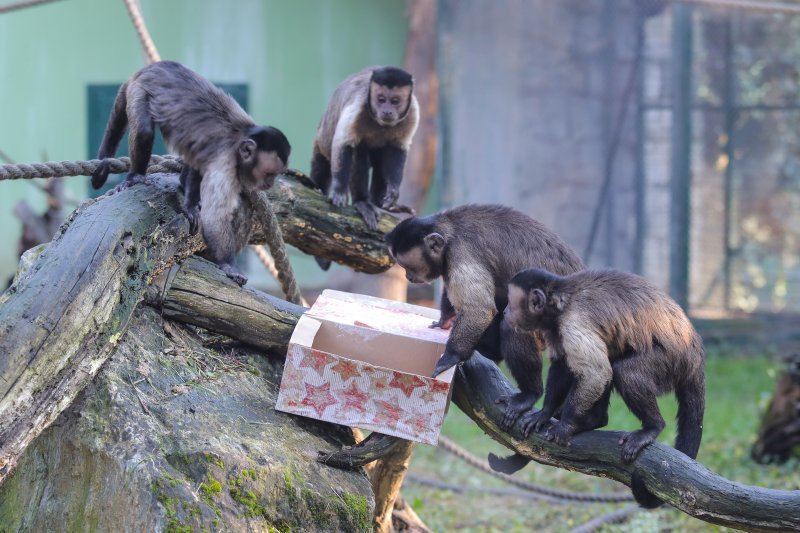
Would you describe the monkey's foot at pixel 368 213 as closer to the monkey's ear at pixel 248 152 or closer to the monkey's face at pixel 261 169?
the monkey's face at pixel 261 169

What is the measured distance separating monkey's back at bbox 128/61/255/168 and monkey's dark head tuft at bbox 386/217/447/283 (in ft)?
3.26

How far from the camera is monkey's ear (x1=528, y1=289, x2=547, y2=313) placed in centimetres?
361

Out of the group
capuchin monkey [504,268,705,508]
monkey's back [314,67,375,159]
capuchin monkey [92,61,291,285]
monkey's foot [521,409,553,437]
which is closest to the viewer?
capuchin monkey [504,268,705,508]

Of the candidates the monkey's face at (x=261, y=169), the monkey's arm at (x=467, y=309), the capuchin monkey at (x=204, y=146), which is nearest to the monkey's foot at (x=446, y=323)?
the monkey's arm at (x=467, y=309)

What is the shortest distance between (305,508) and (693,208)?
310 inches

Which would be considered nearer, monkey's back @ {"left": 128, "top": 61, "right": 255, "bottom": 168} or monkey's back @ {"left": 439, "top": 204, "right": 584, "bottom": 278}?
monkey's back @ {"left": 439, "top": 204, "right": 584, "bottom": 278}

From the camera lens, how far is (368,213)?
5434 millimetres

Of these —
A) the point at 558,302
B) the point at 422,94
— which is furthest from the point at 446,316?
the point at 422,94

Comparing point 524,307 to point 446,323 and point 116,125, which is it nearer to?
point 446,323

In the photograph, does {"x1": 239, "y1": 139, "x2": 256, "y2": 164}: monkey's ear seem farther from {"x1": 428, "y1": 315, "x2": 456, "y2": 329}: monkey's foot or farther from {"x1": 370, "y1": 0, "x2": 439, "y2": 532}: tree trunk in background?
{"x1": 370, "y1": 0, "x2": 439, "y2": 532}: tree trunk in background

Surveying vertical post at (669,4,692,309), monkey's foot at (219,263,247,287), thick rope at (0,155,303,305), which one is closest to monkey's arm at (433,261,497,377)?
monkey's foot at (219,263,247,287)

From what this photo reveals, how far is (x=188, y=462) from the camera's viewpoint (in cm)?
314

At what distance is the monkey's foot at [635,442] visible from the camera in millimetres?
3322

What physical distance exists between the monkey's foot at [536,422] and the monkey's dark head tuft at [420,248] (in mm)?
853
